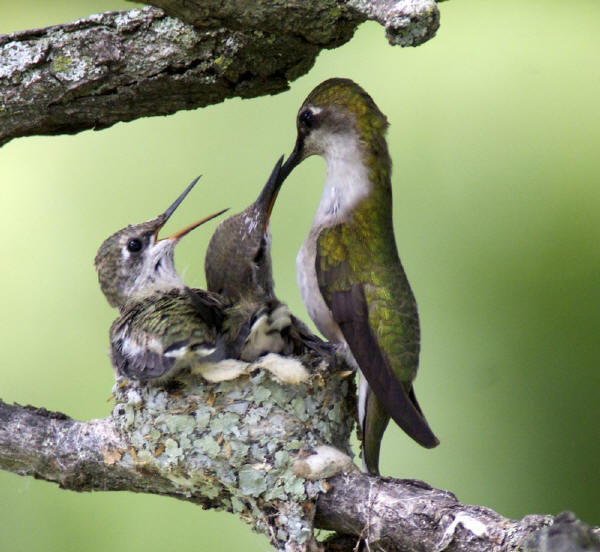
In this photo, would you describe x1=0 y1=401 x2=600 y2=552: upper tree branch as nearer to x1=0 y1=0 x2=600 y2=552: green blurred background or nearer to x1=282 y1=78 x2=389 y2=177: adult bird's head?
x1=282 y1=78 x2=389 y2=177: adult bird's head

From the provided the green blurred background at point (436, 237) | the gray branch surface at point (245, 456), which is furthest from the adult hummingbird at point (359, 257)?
the green blurred background at point (436, 237)

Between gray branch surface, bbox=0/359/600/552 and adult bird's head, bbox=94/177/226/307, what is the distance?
0.36m

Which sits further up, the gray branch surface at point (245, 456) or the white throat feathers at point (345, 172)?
the white throat feathers at point (345, 172)

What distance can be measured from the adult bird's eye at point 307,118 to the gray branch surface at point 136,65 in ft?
0.38

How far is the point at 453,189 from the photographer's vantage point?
148 inches

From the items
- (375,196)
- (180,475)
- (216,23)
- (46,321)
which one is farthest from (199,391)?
(46,321)

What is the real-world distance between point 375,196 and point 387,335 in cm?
38

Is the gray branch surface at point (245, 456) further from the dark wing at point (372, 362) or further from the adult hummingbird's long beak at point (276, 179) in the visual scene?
the adult hummingbird's long beak at point (276, 179)

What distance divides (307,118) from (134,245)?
66cm

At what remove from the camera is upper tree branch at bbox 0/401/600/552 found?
1.94 meters

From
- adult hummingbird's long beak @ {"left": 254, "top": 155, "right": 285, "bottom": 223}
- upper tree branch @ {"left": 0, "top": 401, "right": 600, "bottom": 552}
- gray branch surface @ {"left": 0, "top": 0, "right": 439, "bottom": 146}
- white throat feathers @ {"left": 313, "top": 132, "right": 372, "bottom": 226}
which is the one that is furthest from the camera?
adult hummingbird's long beak @ {"left": 254, "top": 155, "right": 285, "bottom": 223}

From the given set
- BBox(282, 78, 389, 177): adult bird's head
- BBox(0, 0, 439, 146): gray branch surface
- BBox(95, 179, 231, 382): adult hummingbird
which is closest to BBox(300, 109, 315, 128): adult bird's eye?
BBox(282, 78, 389, 177): adult bird's head

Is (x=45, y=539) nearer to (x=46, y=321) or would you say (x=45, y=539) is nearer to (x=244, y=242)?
(x=46, y=321)

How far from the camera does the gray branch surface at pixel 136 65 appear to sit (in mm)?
2340
